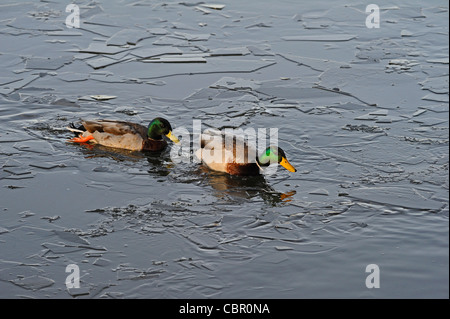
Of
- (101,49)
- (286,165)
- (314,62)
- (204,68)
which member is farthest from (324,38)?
(286,165)

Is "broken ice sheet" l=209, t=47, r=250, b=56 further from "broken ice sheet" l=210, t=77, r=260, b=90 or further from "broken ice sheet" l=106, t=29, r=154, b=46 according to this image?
"broken ice sheet" l=106, t=29, r=154, b=46

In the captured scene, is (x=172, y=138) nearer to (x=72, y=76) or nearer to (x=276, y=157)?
(x=276, y=157)

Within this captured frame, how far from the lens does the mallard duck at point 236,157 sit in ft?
24.6

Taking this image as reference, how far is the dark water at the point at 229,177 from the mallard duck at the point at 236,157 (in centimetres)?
12

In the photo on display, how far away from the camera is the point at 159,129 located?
8133mm

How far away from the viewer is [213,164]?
25.3 ft

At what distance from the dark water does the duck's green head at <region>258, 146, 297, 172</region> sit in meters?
0.15

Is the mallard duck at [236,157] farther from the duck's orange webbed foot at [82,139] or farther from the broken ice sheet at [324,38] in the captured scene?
the broken ice sheet at [324,38]

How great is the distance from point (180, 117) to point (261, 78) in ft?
5.14

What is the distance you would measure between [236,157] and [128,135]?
52.1 inches

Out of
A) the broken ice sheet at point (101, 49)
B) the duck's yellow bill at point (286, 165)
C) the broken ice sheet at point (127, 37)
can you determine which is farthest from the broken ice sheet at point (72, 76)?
→ the duck's yellow bill at point (286, 165)

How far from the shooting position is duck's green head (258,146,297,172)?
7.45 meters

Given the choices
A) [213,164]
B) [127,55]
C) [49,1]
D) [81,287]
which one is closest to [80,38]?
[127,55]

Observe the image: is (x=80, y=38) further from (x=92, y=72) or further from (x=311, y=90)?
(x=311, y=90)
